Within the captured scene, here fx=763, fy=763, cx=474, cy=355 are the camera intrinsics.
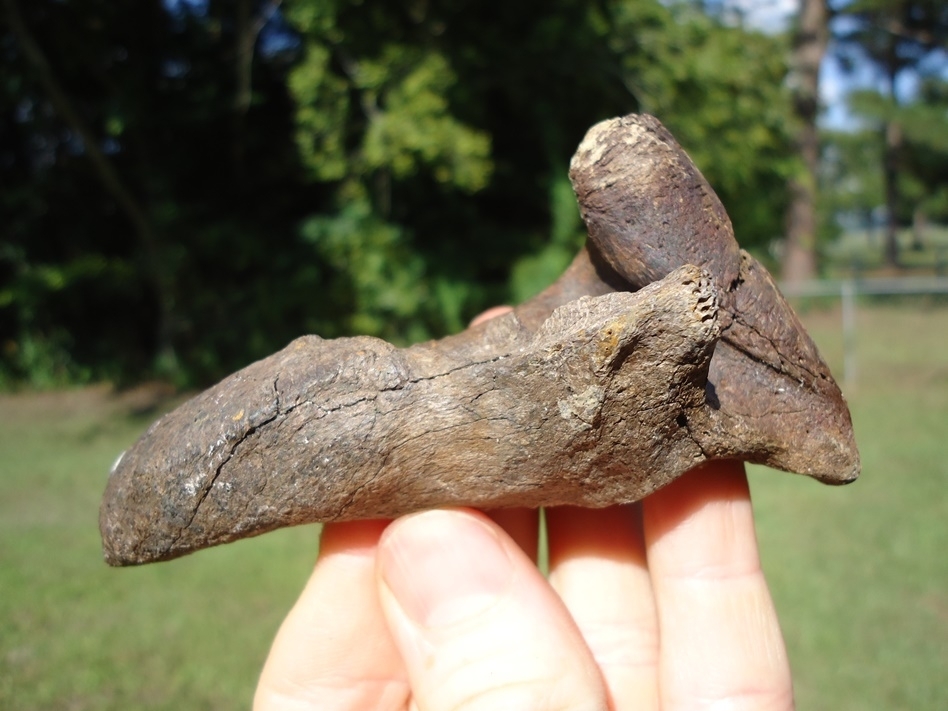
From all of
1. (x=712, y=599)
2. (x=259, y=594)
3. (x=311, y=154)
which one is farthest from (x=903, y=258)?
(x=712, y=599)

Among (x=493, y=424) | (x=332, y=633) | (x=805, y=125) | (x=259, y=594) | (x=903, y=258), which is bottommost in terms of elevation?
(x=903, y=258)

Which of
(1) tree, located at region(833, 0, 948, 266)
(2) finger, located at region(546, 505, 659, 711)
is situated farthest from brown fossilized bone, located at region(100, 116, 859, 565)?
(1) tree, located at region(833, 0, 948, 266)

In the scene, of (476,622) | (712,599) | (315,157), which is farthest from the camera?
(315,157)

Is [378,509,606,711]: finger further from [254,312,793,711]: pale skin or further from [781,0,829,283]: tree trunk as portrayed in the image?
[781,0,829,283]: tree trunk

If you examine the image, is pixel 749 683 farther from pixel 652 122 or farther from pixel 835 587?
pixel 835 587

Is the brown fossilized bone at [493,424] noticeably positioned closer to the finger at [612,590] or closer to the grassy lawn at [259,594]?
the finger at [612,590]

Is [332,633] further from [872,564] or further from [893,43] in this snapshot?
[893,43]

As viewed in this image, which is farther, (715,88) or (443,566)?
(715,88)
